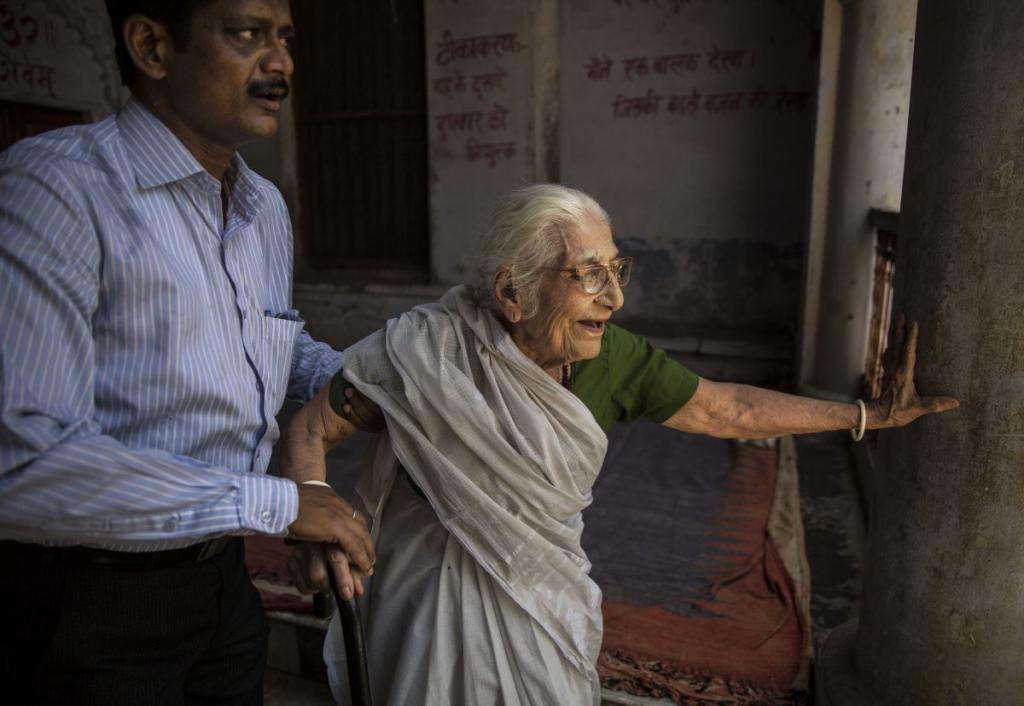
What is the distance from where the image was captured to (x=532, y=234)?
1631mm

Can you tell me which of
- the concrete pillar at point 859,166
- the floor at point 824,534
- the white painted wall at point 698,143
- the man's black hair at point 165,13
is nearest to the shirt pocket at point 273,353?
the man's black hair at point 165,13

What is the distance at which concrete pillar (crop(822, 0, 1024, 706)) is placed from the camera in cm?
145

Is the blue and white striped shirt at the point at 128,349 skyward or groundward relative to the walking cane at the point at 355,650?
skyward

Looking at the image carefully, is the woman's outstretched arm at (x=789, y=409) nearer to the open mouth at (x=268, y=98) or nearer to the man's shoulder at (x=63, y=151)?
the open mouth at (x=268, y=98)

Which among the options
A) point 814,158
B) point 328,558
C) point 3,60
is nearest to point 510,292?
point 328,558

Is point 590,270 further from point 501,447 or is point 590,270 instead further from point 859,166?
point 859,166

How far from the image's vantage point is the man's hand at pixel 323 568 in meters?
1.32

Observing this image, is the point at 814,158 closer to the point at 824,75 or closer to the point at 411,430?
the point at 824,75

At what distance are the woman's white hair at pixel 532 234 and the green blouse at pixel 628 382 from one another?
24cm

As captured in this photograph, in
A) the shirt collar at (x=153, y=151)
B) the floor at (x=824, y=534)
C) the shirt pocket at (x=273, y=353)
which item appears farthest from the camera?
the floor at (x=824, y=534)

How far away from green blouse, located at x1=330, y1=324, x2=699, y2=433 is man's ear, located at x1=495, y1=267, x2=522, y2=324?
21cm

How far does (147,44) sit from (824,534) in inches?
129

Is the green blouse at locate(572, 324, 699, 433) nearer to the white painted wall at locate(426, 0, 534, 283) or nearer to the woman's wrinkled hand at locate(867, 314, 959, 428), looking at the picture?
the woman's wrinkled hand at locate(867, 314, 959, 428)

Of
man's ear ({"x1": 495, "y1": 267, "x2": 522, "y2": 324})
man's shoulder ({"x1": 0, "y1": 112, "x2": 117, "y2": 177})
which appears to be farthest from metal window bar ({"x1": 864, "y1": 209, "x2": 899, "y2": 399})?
man's shoulder ({"x1": 0, "y1": 112, "x2": 117, "y2": 177})
